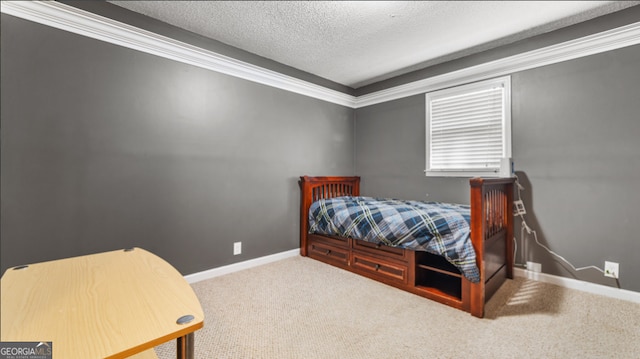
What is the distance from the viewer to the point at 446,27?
2156 mm

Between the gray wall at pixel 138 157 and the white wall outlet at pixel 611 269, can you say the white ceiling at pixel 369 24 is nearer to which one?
the gray wall at pixel 138 157

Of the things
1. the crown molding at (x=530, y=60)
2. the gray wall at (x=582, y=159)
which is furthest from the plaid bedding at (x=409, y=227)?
the crown molding at (x=530, y=60)

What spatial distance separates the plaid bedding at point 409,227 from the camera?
5.97ft

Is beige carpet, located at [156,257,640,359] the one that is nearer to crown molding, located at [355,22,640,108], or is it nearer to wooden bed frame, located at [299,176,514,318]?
wooden bed frame, located at [299,176,514,318]

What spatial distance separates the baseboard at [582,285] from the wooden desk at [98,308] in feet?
8.83

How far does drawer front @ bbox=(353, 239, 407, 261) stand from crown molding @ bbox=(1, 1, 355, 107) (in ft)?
5.91

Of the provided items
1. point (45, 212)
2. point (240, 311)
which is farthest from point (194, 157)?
point (240, 311)

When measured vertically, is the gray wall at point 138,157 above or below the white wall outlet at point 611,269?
above

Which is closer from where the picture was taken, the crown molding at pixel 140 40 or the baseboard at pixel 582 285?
the crown molding at pixel 140 40

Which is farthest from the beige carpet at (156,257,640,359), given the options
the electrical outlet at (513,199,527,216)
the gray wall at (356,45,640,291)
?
the electrical outlet at (513,199,527,216)

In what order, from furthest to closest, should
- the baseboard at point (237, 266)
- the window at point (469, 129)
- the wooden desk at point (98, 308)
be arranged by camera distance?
the window at point (469, 129), the baseboard at point (237, 266), the wooden desk at point (98, 308)

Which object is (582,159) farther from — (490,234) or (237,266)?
(237,266)

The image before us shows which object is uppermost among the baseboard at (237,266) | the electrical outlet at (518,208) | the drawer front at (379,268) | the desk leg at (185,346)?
the electrical outlet at (518,208)

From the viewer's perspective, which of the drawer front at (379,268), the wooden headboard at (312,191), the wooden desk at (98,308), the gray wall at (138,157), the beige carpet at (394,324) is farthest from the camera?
the wooden headboard at (312,191)
